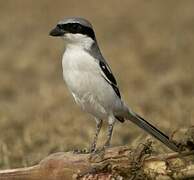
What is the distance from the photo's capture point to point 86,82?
5.53 m

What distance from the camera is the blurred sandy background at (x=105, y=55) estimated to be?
316 inches

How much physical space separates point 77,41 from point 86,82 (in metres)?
0.29

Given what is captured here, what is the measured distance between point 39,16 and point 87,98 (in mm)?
10188

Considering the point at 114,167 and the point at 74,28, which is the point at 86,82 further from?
the point at 114,167

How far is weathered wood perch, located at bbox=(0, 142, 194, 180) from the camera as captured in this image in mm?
4809

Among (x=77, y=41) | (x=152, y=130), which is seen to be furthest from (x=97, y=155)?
(x=77, y=41)

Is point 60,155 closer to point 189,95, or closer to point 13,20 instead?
point 189,95

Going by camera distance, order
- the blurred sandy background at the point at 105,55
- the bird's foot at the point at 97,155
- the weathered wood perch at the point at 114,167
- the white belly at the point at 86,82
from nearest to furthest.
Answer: the weathered wood perch at the point at 114,167 → the bird's foot at the point at 97,155 → the white belly at the point at 86,82 → the blurred sandy background at the point at 105,55

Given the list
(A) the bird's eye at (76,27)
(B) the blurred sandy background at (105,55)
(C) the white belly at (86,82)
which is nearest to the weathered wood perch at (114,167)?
(C) the white belly at (86,82)

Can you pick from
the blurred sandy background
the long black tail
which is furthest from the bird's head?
the blurred sandy background

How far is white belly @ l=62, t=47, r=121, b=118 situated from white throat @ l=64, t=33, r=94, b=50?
0.05m

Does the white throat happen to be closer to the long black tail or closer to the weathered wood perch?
the long black tail

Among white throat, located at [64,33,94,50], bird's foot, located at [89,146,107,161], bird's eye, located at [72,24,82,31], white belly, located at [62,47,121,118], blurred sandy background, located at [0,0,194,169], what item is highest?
bird's eye, located at [72,24,82,31]

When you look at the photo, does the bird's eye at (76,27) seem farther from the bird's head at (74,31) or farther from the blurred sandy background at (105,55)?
the blurred sandy background at (105,55)
